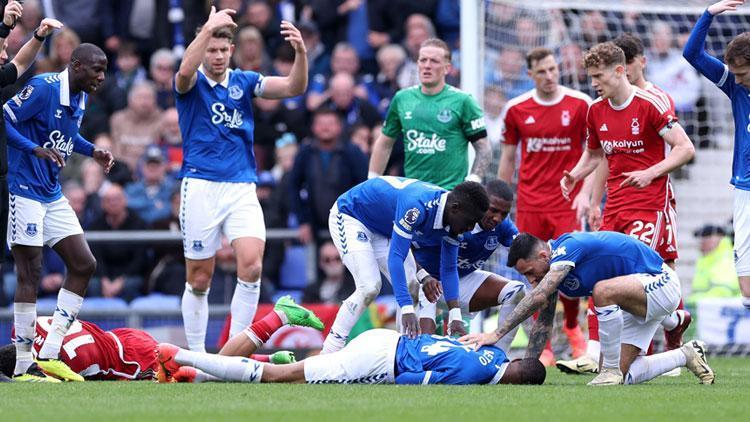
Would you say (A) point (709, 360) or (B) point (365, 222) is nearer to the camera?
(B) point (365, 222)

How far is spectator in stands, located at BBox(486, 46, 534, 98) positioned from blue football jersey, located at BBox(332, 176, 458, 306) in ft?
17.5

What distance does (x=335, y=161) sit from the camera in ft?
53.4

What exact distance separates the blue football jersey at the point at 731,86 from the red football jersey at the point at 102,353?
5.09 metres

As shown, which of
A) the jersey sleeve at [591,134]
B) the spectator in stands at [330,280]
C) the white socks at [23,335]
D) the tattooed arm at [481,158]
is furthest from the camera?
the spectator in stands at [330,280]

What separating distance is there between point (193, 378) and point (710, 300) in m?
7.58

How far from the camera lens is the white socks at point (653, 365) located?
9797mm

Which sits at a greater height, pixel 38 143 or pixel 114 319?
pixel 38 143

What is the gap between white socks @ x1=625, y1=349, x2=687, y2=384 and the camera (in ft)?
32.1

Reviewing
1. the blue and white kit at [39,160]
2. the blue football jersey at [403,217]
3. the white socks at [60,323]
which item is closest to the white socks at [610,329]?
the blue football jersey at [403,217]

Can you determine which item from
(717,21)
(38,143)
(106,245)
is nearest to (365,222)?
(38,143)

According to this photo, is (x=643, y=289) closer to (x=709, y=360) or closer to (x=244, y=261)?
(x=244, y=261)

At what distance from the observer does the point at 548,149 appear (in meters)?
13.0

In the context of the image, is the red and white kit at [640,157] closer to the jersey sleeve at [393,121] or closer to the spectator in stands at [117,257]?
the jersey sleeve at [393,121]

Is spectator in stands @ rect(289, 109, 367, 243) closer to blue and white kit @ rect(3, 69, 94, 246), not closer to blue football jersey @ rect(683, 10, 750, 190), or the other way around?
blue and white kit @ rect(3, 69, 94, 246)
